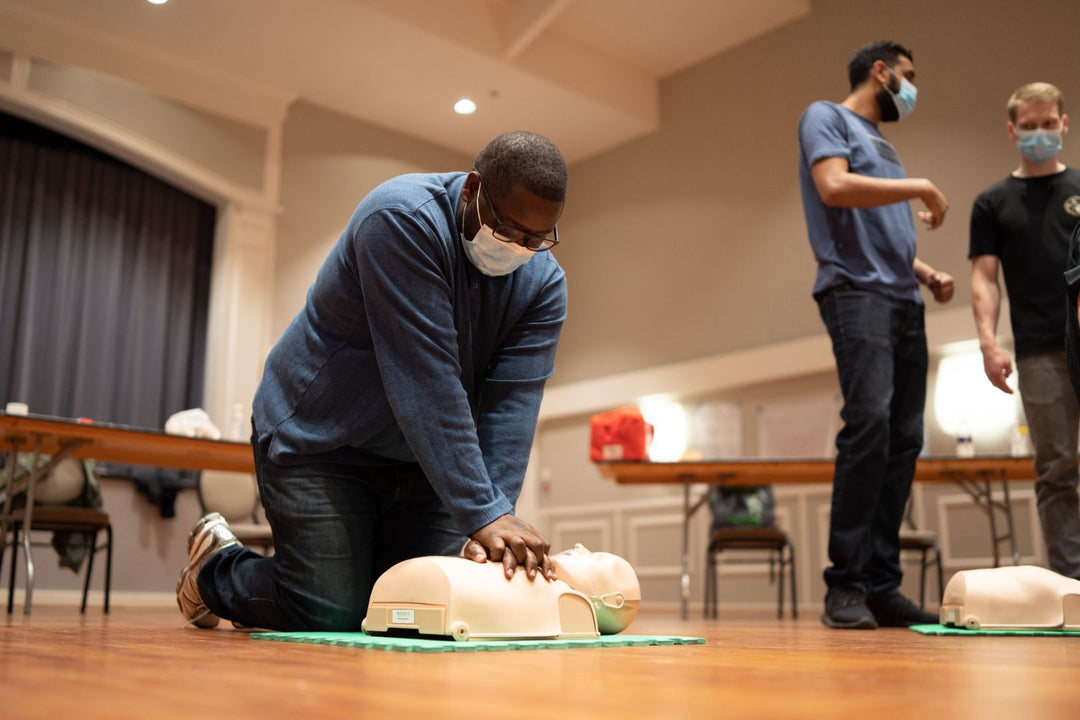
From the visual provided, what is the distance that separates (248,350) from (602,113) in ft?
9.63

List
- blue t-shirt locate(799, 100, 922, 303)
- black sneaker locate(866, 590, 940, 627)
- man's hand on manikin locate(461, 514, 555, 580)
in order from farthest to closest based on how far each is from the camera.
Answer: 1. blue t-shirt locate(799, 100, 922, 303)
2. black sneaker locate(866, 590, 940, 627)
3. man's hand on manikin locate(461, 514, 555, 580)

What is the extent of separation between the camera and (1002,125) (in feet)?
17.6

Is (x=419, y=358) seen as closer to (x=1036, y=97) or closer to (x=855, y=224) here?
(x=855, y=224)

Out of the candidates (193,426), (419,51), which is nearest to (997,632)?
(193,426)

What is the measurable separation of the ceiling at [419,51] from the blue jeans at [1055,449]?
423 centimetres

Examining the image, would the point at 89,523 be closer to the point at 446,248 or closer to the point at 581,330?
the point at 446,248

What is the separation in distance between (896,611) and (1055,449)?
553 millimetres

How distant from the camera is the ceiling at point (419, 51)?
5781 mm

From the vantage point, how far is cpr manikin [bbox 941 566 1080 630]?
68.2 inches

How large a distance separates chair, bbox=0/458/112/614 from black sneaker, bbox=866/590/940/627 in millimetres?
2752

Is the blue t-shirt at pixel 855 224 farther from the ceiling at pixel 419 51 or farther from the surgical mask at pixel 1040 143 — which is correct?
the ceiling at pixel 419 51

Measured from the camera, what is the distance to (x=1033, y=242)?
8.47 ft

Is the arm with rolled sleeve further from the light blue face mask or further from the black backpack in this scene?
the light blue face mask

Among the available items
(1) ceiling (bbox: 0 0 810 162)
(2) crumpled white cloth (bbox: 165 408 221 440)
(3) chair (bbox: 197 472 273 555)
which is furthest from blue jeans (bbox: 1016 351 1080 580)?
(1) ceiling (bbox: 0 0 810 162)
